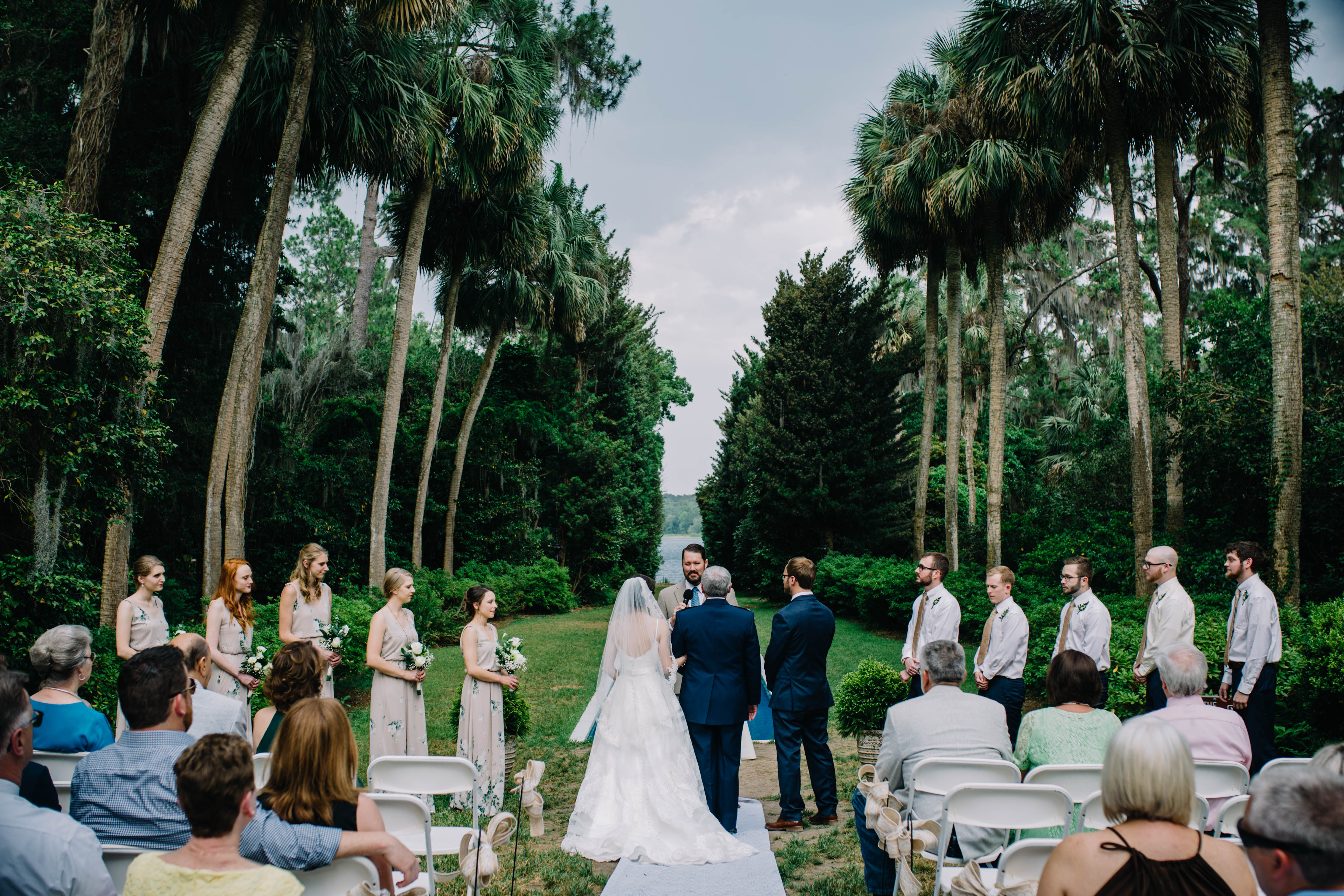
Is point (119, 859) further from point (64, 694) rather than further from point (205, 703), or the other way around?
point (64, 694)

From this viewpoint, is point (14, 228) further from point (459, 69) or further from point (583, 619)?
point (583, 619)

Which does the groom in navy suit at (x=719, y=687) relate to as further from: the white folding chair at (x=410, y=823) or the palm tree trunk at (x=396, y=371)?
the palm tree trunk at (x=396, y=371)

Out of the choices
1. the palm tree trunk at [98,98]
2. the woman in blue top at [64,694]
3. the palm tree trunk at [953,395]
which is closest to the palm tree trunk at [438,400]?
the palm tree trunk at [98,98]

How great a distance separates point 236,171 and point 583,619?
14658 millimetres

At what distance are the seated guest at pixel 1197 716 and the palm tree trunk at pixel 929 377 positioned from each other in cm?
1630

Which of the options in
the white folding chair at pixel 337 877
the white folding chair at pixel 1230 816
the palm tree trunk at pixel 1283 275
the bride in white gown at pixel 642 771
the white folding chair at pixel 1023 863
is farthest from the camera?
the palm tree trunk at pixel 1283 275

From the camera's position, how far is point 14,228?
7.75m

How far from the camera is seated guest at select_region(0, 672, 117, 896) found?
8.11 ft

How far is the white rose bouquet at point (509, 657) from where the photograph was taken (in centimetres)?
655

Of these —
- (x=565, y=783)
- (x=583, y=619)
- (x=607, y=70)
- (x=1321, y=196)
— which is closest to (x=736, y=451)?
(x=583, y=619)

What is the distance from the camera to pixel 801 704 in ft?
20.0

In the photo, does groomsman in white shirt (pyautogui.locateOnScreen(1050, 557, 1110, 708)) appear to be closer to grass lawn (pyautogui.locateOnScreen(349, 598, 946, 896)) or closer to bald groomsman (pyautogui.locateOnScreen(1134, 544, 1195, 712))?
bald groomsman (pyautogui.locateOnScreen(1134, 544, 1195, 712))

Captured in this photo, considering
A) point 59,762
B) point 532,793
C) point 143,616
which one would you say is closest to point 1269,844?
point 532,793

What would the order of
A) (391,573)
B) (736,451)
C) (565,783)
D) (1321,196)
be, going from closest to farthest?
(391,573) → (565,783) → (1321,196) → (736,451)
